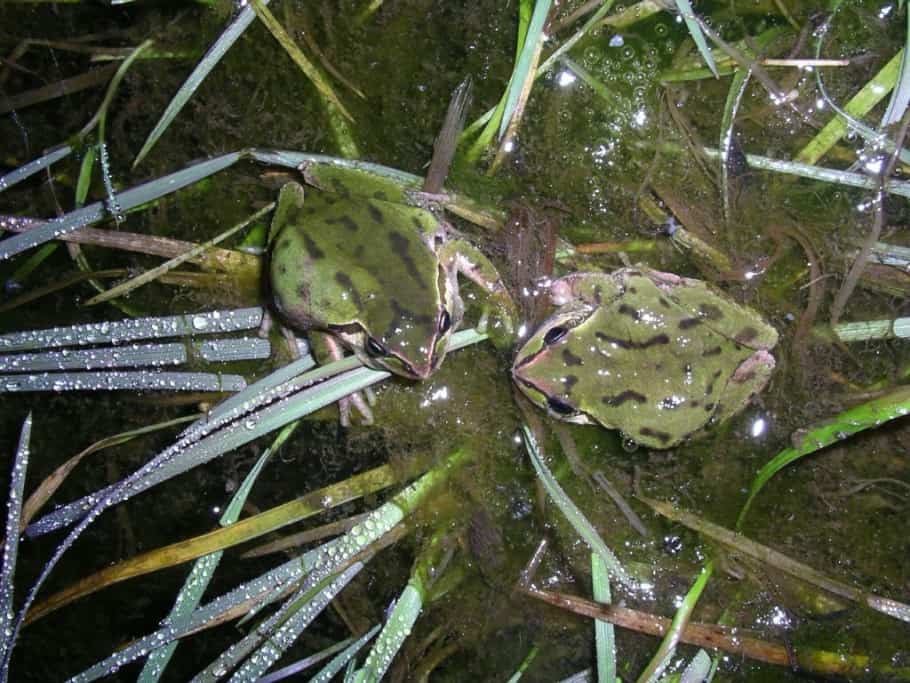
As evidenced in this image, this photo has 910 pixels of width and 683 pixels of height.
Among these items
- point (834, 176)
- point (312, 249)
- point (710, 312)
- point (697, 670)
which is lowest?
point (697, 670)

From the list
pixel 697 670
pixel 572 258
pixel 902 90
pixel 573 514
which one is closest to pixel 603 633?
pixel 697 670

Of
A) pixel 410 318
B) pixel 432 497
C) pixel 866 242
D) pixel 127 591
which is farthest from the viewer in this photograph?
pixel 127 591

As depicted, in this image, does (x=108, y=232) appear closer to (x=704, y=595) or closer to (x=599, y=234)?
(x=599, y=234)

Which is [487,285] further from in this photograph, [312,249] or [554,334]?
[312,249]

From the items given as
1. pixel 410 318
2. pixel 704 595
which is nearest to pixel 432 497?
pixel 410 318

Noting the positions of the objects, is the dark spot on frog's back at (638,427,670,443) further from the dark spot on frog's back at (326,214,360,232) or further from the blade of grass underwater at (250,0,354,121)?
the blade of grass underwater at (250,0,354,121)

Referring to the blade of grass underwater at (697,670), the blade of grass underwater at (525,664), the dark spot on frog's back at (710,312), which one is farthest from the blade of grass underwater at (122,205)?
the blade of grass underwater at (697,670)
